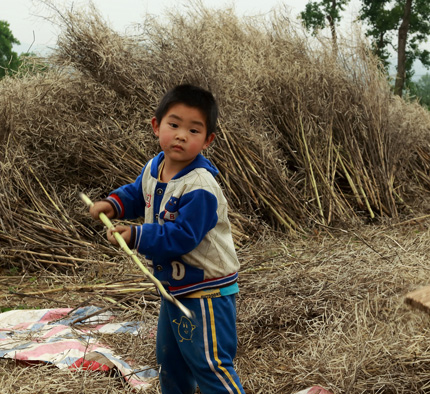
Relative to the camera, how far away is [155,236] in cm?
155

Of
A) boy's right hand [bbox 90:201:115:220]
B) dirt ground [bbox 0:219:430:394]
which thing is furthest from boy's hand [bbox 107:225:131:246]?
dirt ground [bbox 0:219:430:394]

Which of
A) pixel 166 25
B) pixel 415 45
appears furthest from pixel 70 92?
pixel 415 45

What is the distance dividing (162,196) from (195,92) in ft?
1.12

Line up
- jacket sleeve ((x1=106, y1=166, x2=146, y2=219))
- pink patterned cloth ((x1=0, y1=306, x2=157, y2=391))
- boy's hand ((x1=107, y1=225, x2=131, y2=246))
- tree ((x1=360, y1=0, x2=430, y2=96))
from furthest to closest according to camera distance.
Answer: tree ((x1=360, y1=0, x2=430, y2=96))
pink patterned cloth ((x1=0, y1=306, x2=157, y2=391))
jacket sleeve ((x1=106, y1=166, x2=146, y2=219))
boy's hand ((x1=107, y1=225, x2=131, y2=246))

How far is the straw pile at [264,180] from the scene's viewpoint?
2.54 meters

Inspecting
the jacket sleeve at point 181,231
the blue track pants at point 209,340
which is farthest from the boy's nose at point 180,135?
the blue track pants at point 209,340

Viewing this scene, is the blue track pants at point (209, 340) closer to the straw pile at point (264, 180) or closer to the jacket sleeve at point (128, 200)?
the jacket sleeve at point (128, 200)

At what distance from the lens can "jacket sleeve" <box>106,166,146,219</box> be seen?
182cm

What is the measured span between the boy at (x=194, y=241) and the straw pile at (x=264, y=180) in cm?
64

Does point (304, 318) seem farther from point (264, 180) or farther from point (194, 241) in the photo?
point (264, 180)

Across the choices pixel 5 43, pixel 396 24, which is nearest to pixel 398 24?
pixel 396 24

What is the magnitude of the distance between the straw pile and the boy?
643 millimetres

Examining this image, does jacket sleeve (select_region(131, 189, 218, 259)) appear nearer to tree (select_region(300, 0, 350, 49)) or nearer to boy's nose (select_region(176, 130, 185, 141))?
boy's nose (select_region(176, 130, 185, 141))

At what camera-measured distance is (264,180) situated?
465 centimetres
